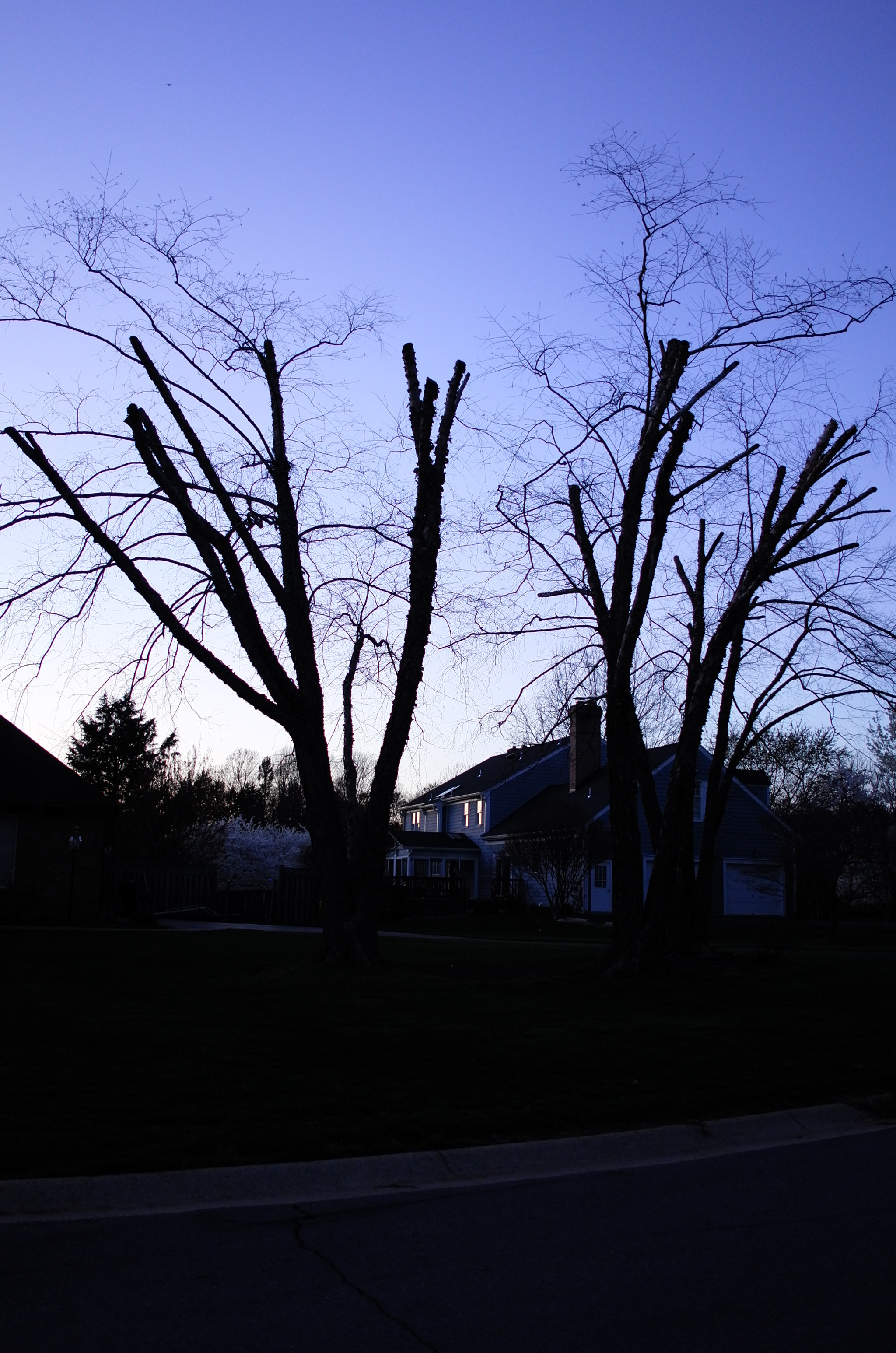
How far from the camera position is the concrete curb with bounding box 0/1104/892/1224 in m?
5.50

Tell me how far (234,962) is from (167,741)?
40.5 m

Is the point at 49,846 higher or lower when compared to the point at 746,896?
higher

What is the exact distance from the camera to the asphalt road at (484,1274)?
13.3ft

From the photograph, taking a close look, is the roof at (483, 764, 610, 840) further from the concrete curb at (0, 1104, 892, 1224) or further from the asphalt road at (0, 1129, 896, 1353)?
the asphalt road at (0, 1129, 896, 1353)

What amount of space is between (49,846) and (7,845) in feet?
3.23

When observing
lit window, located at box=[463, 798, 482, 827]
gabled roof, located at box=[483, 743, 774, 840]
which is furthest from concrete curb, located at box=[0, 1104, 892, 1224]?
lit window, located at box=[463, 798, 482, 827]

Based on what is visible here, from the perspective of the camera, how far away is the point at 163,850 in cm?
5631

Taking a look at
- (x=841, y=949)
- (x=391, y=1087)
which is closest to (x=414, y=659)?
(x=391, y=1087)

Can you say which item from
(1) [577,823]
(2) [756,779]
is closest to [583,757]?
(1) [577,823]

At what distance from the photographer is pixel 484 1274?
4680 mm

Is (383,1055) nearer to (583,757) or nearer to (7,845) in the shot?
(7,845)

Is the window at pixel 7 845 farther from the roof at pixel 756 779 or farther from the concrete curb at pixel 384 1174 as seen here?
the roof at pixel 756 779

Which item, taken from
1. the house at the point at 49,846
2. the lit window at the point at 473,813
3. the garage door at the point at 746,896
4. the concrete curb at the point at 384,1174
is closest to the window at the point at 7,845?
the house at the point at 49,846

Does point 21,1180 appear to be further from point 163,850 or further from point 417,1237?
point 163,850
